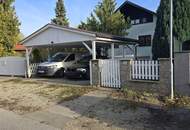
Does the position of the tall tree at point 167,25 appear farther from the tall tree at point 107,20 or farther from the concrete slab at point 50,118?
the tall tree at point 107,20

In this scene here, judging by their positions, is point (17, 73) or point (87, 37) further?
point (17, 73)

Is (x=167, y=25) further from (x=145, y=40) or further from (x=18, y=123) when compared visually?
(x=145, y=40)

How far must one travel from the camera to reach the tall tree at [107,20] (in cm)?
2505

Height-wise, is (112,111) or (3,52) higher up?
(3,52)

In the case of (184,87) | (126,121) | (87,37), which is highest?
(87,37)

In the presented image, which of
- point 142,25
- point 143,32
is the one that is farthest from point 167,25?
point 142,25

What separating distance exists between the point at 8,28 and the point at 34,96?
18.8m

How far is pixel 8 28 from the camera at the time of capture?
97.8 ft

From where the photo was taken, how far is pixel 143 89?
11891mm

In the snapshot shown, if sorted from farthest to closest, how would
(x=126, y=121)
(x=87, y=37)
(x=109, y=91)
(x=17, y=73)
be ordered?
(x=17, y=73), (x=87, y=37), (x=109, y=91), (x=126, y=121)

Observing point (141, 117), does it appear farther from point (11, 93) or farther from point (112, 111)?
point (11, 93)

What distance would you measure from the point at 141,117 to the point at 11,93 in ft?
26.6

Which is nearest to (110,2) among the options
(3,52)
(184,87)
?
(3,52)

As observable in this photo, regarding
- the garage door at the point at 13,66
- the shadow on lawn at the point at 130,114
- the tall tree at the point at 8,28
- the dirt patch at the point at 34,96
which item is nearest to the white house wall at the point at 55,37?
the garage door at the point at 13,66
